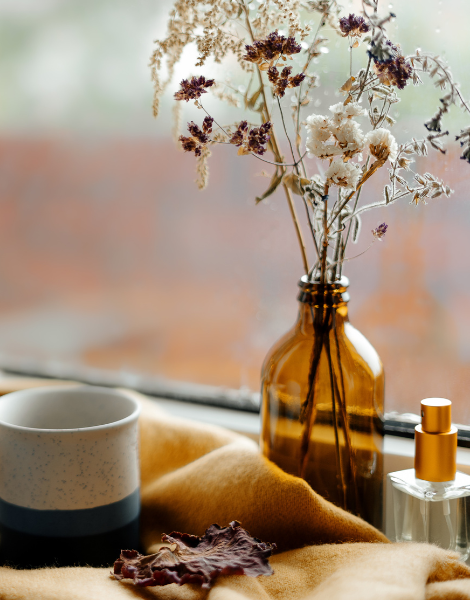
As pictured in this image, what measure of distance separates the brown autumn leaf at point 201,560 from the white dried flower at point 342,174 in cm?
25

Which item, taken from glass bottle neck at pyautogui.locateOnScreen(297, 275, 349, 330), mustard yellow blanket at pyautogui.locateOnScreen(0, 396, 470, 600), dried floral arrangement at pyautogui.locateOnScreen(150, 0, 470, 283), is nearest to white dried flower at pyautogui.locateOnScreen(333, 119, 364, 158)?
Answer: dried floral arrangement at pyautogui.locateOnScreen(150, 0, 470, 283)

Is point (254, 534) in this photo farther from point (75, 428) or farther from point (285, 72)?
point (285, 72)

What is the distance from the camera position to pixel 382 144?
40cm

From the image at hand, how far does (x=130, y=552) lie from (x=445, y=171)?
0.41 m

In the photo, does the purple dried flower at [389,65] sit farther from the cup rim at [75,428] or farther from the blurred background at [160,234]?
the cup rim at [75,428]

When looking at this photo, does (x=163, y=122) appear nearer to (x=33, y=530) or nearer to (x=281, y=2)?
(x=281, y=2)

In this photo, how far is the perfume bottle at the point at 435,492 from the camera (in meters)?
0.44

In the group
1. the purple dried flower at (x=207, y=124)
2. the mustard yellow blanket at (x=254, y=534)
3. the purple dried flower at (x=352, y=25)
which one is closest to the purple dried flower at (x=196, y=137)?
the purple dried flower at (x=207, y=124)

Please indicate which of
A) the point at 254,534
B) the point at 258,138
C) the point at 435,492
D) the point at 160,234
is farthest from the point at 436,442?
the point at 160,234

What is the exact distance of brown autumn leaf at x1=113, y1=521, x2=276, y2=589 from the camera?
15.2 inches

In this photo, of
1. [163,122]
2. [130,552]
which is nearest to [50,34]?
[163,122]

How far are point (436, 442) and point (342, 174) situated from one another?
0.68ft

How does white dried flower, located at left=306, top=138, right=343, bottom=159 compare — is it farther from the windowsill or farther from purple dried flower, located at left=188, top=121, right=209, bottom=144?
the windowsill

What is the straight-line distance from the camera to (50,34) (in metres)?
0.72
